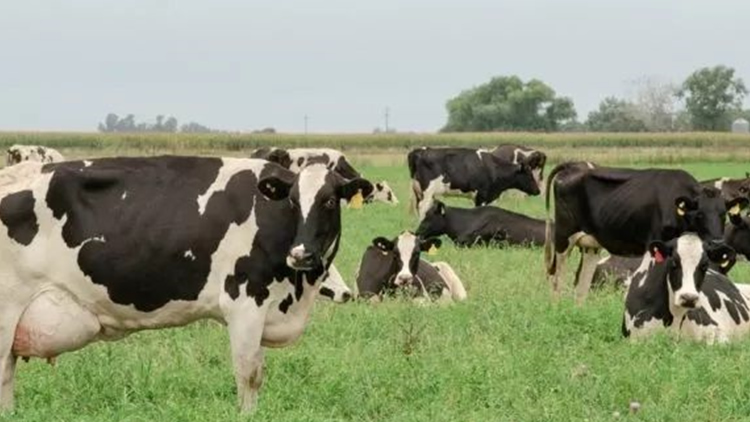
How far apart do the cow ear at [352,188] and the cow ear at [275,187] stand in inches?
15.6

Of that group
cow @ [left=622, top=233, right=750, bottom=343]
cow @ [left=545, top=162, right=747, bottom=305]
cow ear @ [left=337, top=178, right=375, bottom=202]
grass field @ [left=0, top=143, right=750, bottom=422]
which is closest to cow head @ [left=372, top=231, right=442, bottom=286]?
cow @ [left=545, top=162, right=747, bottom=305]

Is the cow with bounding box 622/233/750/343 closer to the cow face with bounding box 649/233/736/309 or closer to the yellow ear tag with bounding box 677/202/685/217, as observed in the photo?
the cow face with bounding box 649/233/736/309

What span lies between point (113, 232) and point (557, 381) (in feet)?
10.9

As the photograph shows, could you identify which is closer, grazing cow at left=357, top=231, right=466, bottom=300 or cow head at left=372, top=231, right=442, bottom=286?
grazing cow at left=357, top=231, right=466, bottom=300

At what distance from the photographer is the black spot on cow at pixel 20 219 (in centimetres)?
782

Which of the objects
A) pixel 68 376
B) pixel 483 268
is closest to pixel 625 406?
pixel 68 376

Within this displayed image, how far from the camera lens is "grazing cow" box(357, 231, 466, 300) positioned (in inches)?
549

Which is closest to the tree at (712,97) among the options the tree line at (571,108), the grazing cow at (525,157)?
the tree line at (571,108)

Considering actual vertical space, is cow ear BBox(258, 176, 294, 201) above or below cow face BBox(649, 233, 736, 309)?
above

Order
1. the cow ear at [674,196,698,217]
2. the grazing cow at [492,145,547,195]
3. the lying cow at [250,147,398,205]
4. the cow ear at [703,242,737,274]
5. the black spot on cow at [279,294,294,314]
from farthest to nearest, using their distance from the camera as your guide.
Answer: the grazing cow at [492,145,547,195]
the lying cow at [250,147,398,205]
the cow ear at [674,196,698,217]
the cow ear at [703,242,737,274]
the black spot on cow at [279,294,294,314]

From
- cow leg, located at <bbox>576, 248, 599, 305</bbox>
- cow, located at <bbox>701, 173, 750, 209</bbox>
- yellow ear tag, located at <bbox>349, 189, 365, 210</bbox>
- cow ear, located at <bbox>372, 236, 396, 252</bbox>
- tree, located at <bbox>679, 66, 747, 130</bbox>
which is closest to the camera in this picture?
yellow ear tag, located at <bbox>349, 189, 365, 210</bbox>

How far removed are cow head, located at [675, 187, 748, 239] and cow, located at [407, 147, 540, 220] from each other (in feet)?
49.5

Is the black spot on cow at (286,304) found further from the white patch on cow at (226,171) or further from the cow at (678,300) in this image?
the cow at (678,300)

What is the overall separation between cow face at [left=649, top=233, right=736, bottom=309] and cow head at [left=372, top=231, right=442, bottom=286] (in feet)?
12.3
